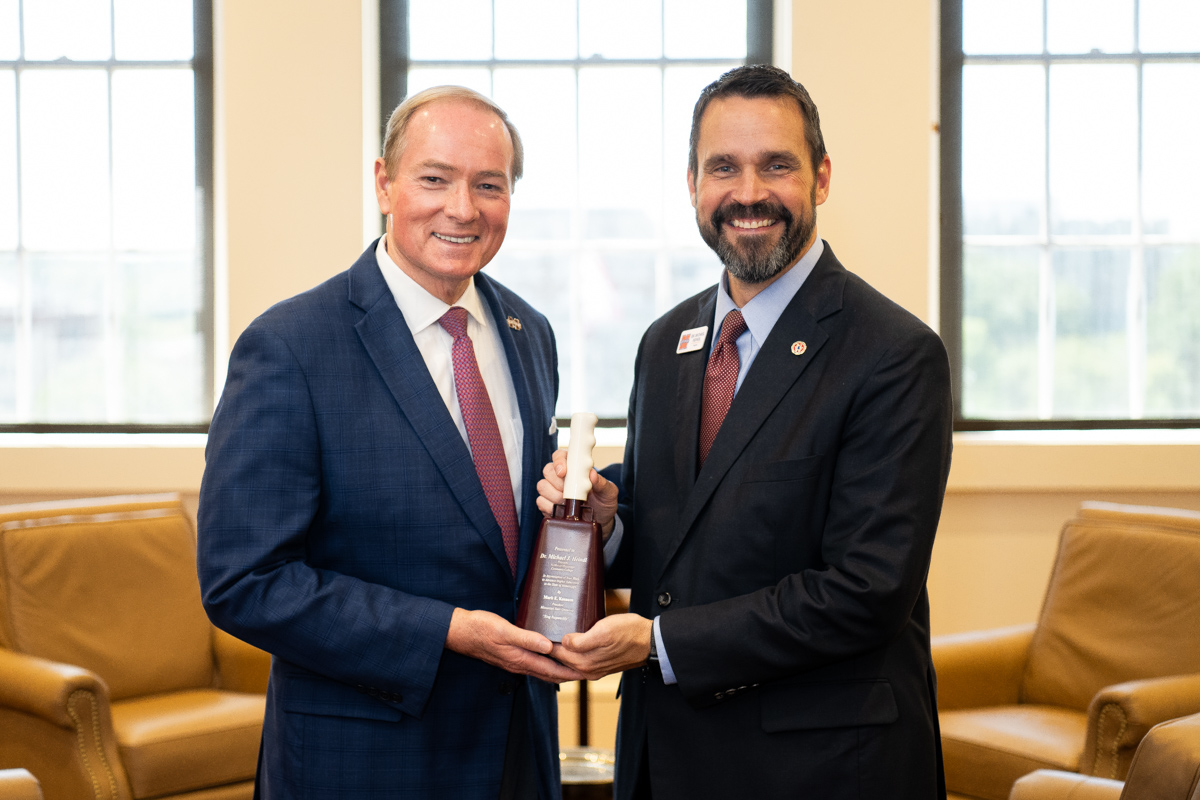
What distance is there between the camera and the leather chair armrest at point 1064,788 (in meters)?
1.88

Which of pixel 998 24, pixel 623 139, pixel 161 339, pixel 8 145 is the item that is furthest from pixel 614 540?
pixel 8 145

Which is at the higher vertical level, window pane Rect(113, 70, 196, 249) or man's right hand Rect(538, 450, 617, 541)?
window pane Rect(113, 70, 196, 249)

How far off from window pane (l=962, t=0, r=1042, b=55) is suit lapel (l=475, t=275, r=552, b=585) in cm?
288

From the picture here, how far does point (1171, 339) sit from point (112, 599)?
3.96 metres

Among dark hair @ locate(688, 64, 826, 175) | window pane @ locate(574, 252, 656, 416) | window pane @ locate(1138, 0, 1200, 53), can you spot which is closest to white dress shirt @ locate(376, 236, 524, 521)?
dark hair @ locate(688, 64, 826, 175)

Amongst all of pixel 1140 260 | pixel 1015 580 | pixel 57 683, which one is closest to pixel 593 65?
pixel 1140 260

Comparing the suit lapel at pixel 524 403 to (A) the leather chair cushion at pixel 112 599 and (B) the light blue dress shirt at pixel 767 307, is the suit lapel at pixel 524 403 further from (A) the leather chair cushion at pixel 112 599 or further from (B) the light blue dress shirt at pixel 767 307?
(A) the leather chair cushion at pixel 112 599

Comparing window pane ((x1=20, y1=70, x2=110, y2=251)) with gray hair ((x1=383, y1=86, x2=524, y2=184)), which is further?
window pane ((x1=20, y1=70, x2=110, y2=251))

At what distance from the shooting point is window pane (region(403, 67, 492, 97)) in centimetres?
396

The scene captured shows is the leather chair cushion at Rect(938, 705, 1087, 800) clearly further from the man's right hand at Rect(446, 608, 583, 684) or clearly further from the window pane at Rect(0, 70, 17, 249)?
the window pane at Rect(0, 70, 17, 249)

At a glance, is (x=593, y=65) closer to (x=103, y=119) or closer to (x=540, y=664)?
(x=103, y=119)

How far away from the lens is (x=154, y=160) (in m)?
3.99

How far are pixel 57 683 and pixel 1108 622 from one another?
9.58ft

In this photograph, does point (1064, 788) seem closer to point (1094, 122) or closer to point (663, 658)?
point (663, 658)
